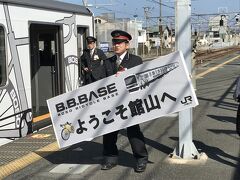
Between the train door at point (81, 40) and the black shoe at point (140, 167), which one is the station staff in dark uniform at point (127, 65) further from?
the train door at point (81, 40)

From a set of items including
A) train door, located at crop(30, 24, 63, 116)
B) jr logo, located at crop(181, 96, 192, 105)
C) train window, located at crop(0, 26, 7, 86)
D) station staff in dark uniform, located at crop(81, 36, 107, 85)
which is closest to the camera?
jr logo, located at crop(181, 96, 192, 105)

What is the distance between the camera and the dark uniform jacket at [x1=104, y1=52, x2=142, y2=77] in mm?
5766

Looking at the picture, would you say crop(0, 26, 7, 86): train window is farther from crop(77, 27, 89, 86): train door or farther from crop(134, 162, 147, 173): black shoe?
crop(77, 27, 89, 86): train door

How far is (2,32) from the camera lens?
7344 mm

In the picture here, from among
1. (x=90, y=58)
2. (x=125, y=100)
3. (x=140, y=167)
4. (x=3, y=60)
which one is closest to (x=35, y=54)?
(x=90, y=58)

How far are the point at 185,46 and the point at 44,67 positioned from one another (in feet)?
15.1

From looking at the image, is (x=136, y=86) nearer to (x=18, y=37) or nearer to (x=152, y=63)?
(x=152, y=63)

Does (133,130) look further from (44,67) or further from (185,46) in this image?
(44,67)

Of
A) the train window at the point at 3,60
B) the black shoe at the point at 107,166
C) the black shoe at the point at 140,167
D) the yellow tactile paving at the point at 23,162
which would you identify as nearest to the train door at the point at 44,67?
the train window at the point at 3,60

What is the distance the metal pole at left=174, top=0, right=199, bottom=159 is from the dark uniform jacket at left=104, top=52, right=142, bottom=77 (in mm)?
794

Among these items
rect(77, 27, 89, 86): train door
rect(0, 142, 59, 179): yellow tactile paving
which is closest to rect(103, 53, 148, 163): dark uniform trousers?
rect(0, 142, 59, 179): yellow tactile paving

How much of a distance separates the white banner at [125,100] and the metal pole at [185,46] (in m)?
0.75

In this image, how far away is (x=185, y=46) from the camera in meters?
6.30

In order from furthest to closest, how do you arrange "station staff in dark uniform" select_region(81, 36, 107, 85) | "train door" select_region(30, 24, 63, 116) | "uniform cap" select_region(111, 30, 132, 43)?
1. "train door" select_region(30, 24, 63, 116)
2. "station staff in dark uniform" select_region(81, 36, 107, 85)
3. "uniform cap" select_region(111, 30, 132, 43)
